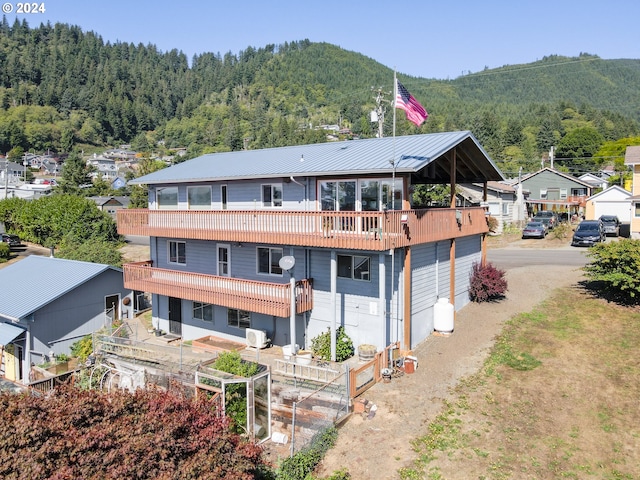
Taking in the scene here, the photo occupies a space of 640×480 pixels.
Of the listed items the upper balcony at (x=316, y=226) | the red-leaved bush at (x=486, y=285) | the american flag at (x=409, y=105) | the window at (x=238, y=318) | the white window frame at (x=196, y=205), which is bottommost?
the window at (x=238, y=318)

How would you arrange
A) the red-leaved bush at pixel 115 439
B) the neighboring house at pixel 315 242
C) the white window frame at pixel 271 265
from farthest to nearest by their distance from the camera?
the white window frame at pixel 271 265 → the neighboring house at pixel 315 242 → the red-leaved bush at pixel 115 439

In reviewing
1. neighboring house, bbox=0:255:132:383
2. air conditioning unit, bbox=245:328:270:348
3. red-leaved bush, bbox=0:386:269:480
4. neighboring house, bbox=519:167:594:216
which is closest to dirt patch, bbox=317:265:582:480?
red-leaved bush, bbox=0:386:269:480

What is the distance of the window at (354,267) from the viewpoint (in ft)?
62.1

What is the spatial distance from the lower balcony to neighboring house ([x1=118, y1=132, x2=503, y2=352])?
0.18ft

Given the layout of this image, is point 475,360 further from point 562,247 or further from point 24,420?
point 562,247

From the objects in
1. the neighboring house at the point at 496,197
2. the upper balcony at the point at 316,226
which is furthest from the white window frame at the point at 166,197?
the neighboring house at the point at 496,197

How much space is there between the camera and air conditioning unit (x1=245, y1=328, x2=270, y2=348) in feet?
69.3

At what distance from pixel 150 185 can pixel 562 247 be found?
1180 inches

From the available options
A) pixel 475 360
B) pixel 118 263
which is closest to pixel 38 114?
pixel 118 263

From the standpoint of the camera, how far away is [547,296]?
23609 mm

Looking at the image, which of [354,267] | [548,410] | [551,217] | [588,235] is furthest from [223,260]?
[551,217]

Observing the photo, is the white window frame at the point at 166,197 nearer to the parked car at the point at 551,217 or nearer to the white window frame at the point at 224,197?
the white window frame at the point at 224,197

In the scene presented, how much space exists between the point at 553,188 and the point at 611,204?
1305 cm

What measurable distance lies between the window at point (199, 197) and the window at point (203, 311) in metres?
4.94
